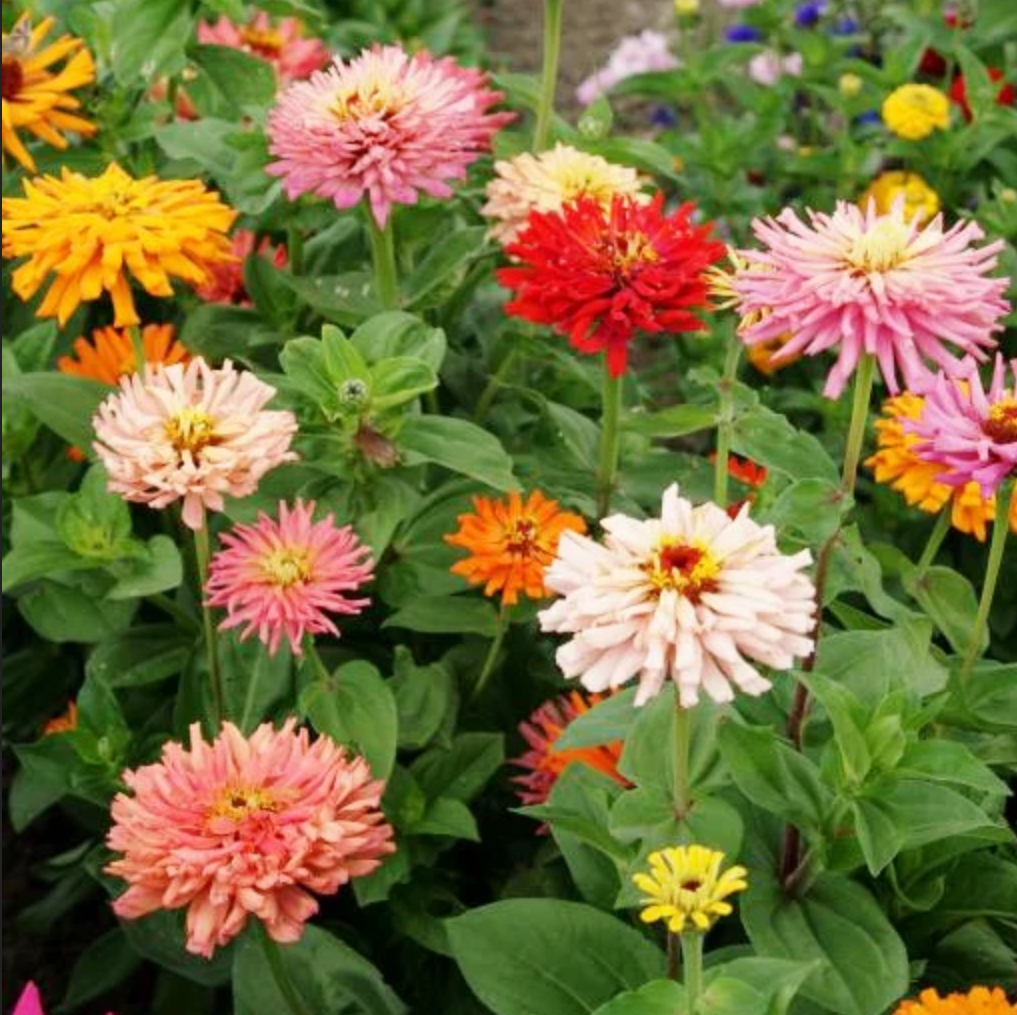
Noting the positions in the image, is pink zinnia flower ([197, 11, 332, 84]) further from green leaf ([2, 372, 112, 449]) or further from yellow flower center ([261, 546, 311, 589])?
yellow flower center ([261, 546, 311, 589])

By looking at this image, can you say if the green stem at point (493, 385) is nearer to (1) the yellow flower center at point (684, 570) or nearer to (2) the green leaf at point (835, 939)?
(2) the green leaf at point (835, 939)

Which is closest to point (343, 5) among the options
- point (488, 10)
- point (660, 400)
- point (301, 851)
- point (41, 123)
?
point (488, 10)

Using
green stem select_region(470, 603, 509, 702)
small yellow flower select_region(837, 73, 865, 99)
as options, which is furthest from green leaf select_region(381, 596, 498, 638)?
small yellow flower select_region(837, 73, 865, 99)

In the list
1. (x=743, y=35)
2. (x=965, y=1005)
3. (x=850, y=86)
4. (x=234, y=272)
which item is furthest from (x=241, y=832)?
(x=743, y=35)

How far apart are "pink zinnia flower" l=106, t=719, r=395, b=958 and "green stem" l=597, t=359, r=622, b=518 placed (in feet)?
1.38

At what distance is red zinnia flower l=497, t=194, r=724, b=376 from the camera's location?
1401 millimetres

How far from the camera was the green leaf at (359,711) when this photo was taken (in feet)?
4.58

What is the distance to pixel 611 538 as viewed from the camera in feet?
3.44

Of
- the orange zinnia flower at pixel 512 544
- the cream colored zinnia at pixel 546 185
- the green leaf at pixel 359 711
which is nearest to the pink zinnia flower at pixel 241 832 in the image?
the green leaf at pixel 359 711

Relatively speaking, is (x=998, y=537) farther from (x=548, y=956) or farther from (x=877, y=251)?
(x=548, y=956)

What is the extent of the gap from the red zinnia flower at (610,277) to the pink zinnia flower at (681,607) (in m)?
0.38

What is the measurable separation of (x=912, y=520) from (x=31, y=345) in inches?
32.2

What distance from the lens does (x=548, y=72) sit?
1.78 m

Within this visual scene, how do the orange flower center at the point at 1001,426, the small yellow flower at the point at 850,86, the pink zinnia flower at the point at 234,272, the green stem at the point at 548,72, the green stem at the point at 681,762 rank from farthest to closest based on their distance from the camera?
the small yellow flower at the point at 850,86, the pink zinnia flower at the point at 234,272, the green stem at the point at 548,72, the orange flower center at the point at 1001,426, the green stem at the point at 681,762
